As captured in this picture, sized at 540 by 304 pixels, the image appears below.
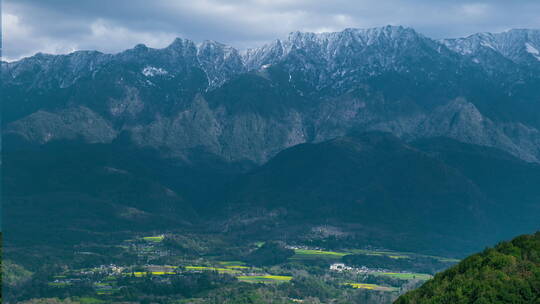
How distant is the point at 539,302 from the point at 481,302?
1177 centimetres

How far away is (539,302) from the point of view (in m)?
200

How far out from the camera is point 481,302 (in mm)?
199625
